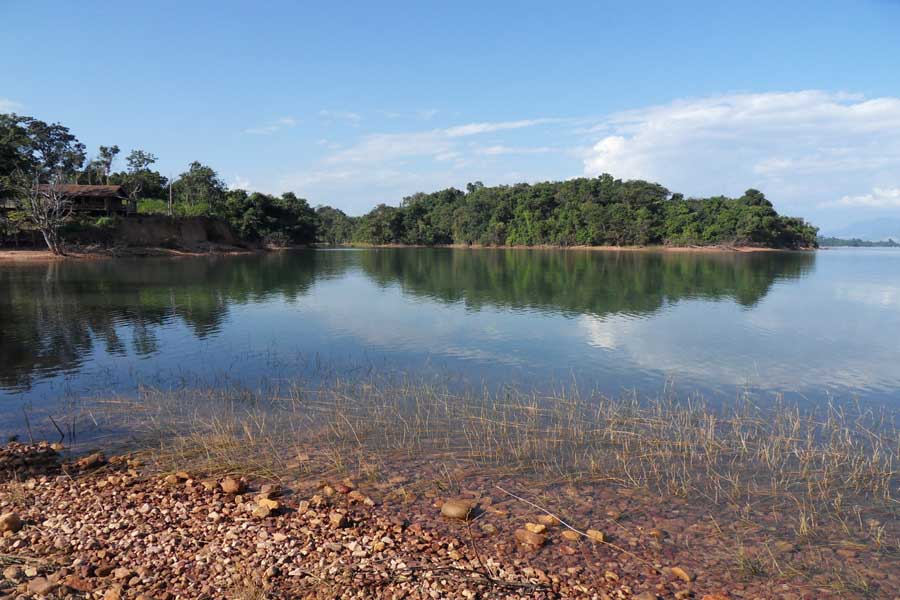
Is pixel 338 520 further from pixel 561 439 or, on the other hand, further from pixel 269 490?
pixel 561 439

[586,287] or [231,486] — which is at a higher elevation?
[586,287]

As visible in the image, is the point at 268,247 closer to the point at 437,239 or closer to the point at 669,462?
the point at 437,239

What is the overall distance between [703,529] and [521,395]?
6433mm

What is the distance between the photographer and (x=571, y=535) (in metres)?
6.62

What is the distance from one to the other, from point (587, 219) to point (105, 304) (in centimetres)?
9977

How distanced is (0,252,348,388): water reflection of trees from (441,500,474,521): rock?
1321 centimetres

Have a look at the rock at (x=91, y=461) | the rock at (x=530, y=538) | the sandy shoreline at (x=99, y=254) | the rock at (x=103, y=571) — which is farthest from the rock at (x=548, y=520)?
the sandy shoreline at (x=99, y=254)

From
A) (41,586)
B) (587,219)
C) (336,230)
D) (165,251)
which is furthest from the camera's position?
(336,230)

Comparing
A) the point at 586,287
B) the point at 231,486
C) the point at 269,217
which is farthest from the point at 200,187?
the point at 231,486

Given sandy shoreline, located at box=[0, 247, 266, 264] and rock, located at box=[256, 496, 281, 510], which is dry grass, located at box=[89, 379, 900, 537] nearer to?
rock, located at box=[256, 496, 281, 510]

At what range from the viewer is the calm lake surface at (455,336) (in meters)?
14.9

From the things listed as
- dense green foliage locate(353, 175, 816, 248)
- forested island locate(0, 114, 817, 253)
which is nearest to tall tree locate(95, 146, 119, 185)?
forested island locate(0, 114, 817, 253)

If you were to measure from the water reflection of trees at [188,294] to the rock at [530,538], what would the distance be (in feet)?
47.3

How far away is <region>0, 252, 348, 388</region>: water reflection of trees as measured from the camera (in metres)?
17.8
